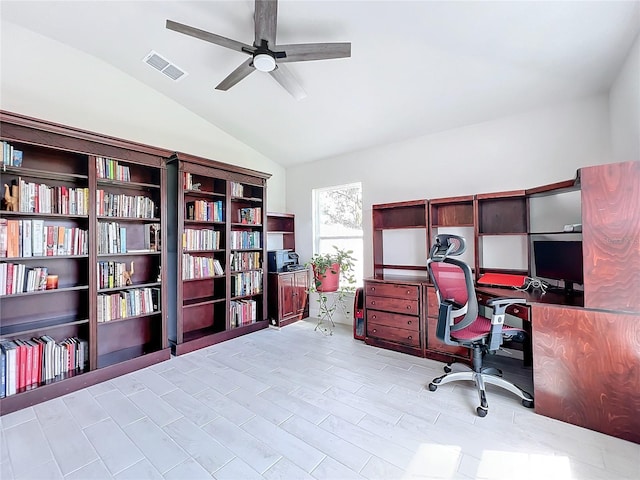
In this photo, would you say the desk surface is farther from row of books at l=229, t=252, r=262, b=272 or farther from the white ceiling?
row of books at l=229, t=252, r=262, b=272

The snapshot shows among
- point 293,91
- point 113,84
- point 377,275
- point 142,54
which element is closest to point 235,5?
point 293,91

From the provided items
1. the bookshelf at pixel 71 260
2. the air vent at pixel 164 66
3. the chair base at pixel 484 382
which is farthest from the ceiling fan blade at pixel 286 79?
the chair base at pixel 484 382

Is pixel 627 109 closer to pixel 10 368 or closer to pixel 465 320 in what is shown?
pixel 465 320

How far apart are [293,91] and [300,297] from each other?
2.99 m

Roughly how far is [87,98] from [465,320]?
416cm

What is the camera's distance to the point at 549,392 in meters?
2.05

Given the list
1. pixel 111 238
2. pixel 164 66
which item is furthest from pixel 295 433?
pixel 164 66

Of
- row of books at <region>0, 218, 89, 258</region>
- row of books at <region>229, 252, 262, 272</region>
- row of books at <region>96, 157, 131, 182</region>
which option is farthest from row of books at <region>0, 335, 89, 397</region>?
row of books at <region>229, 252, 262, 272</region>

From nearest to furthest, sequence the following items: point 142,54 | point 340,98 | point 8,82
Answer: point 8,82 < point 142,54 < point 340,98

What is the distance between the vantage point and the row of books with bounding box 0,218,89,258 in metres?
2.26

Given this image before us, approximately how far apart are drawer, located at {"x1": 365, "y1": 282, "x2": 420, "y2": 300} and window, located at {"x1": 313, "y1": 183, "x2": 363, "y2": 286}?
2.48ft

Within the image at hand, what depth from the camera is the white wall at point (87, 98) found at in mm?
2631

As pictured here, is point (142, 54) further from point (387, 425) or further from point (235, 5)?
point (387, 425)

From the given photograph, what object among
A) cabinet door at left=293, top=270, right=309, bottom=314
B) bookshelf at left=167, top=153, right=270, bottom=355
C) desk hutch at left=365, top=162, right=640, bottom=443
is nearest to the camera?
desk hutch at left=365, top=162, right=640, bottom=443
